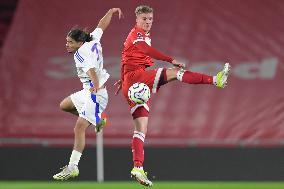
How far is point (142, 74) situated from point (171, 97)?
14.0ft

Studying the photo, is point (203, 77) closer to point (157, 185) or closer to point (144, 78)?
point (144, 78)

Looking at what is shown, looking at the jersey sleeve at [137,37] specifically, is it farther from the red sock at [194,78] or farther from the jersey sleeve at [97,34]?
the red sock at [194,78]

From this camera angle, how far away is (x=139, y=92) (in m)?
10.5

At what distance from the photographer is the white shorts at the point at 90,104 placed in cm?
1061

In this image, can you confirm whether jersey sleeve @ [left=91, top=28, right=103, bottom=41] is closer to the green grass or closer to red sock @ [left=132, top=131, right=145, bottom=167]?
red sock @ [left=132, top=131, right=145, bottom=167]

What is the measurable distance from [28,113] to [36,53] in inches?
42.2

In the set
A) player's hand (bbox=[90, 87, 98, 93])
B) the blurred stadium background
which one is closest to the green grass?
the blurred stadium background

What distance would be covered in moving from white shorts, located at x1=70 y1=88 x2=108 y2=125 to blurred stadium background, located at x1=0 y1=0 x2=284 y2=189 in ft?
12.1

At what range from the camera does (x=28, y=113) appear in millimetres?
15016

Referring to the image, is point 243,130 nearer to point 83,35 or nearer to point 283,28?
point 283,28

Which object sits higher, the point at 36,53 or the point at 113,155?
the point at 36,53

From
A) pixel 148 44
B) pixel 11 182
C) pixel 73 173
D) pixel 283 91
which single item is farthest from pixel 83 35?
pixel 283 91

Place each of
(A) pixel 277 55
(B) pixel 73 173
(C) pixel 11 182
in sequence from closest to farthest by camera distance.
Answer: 1. (B) pixel 73 173
2. (C) pixel 11 182
3. (A) pixel 277 55

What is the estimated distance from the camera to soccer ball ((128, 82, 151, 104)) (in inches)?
414
